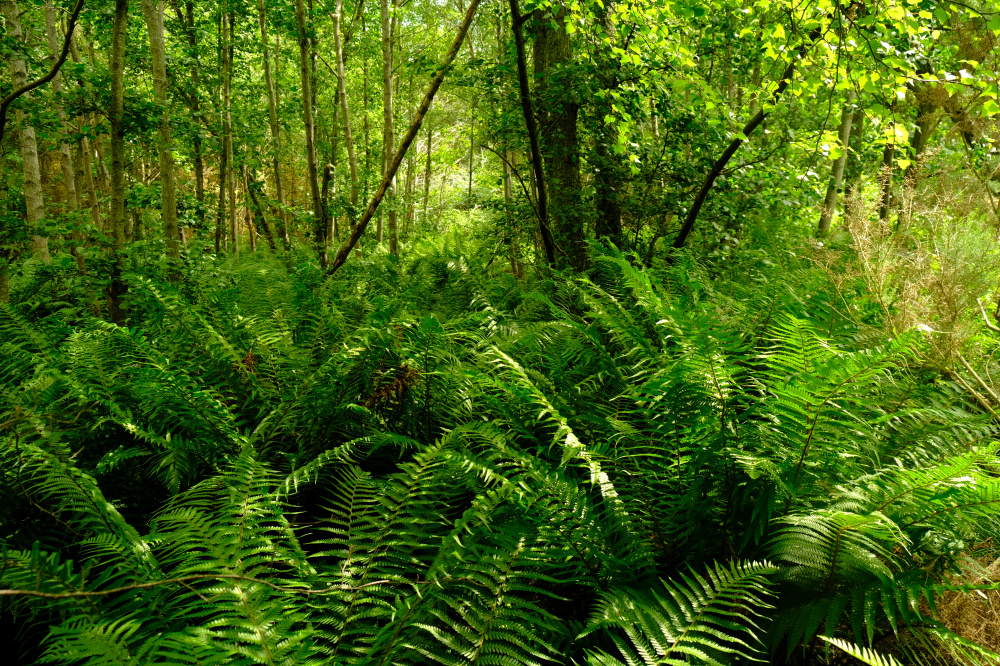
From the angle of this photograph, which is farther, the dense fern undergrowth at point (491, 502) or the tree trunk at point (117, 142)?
the tree trunk at point (117, 142)

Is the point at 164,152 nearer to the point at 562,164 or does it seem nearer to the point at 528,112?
the point at 528,112

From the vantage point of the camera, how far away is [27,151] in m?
6.31

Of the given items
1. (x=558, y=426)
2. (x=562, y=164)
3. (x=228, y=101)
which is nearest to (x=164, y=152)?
(x=562, y=164)

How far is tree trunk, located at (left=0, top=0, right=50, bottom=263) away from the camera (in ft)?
17.5

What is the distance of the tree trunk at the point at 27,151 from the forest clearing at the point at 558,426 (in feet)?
0.14

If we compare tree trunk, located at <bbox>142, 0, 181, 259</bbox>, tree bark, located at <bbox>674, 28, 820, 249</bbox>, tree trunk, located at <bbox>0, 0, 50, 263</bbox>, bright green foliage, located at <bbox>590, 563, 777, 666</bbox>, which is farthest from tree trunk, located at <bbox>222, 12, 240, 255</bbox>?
bright green foliage, located at <bbox>590, 563, 777, 666</bbox>

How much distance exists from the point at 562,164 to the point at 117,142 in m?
3.71

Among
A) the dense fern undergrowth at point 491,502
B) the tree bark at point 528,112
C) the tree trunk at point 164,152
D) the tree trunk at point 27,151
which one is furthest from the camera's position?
the tree trunk at point 27,151

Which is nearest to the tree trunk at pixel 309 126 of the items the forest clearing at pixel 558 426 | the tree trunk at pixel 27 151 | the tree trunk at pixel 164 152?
the forest clearing at pixel 558 426

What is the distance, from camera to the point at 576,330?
339cm

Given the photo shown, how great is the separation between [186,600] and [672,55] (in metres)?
4.99

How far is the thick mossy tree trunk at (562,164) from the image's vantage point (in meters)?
5.59

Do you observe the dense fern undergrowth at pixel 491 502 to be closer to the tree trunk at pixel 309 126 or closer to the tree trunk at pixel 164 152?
the tree trunk at pixel 164 152

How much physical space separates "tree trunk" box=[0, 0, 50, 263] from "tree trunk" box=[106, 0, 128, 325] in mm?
789
